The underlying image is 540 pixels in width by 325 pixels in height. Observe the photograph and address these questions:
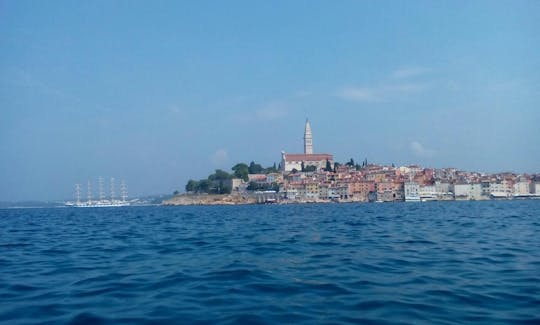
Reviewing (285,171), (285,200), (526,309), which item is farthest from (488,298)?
(285,171)

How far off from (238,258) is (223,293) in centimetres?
373

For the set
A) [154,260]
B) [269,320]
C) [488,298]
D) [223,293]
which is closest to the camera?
[269,320]

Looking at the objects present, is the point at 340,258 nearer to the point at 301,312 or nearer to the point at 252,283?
the point at 252,283

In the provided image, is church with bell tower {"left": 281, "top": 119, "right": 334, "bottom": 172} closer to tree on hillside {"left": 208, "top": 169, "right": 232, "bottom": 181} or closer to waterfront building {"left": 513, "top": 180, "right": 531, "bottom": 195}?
tree on hillside {"left": 208, "top": 169, "right": 232, "bottom": 181}

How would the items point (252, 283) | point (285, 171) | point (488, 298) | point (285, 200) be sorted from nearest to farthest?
point (488, 298) → point (252, 283) → point (285, 200) → point (285, 171)

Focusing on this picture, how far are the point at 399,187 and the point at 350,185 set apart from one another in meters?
11.5

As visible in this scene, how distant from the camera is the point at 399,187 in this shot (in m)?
120

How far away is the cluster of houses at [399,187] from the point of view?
11950 centimetres

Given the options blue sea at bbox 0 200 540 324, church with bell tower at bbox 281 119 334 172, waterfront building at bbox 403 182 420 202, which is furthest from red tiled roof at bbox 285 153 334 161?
blue sea at bbox 0 200 540 324

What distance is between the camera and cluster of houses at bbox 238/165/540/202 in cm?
11950

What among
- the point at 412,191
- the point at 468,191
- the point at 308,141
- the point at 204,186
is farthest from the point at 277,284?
the point at 308,141

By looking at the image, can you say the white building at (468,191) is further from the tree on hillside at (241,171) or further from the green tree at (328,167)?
the tree on hillside at (241,171)

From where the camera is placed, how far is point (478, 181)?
127m

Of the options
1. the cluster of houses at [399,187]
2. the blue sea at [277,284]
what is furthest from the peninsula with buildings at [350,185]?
the blue sea at [277,284]
